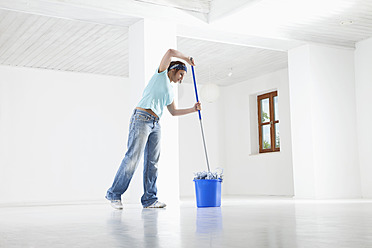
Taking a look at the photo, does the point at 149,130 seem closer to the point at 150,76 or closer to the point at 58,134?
the point at 150,76

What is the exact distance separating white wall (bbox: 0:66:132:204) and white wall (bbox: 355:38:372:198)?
4.47m

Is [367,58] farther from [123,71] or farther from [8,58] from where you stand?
[8,58]

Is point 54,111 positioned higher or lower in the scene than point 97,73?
lower

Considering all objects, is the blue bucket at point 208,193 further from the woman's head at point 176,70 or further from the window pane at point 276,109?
the window pane at point 276,109

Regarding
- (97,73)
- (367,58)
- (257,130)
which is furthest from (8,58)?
(367,58)

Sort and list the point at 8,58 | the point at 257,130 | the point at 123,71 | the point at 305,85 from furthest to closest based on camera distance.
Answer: the point at 257,130 < the point at 123,71 < the point at 8,58 < the point at 305,85

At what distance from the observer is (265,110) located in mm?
9773

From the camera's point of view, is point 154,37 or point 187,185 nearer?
point 154,37

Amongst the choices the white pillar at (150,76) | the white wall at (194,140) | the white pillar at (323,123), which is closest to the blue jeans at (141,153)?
the white pillar at (150,76)

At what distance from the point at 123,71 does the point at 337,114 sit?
13.6ft

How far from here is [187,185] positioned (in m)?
10.1

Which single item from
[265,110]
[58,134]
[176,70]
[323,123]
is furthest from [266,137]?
[176,70]

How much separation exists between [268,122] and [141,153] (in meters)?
6.13

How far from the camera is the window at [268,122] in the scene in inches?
371
